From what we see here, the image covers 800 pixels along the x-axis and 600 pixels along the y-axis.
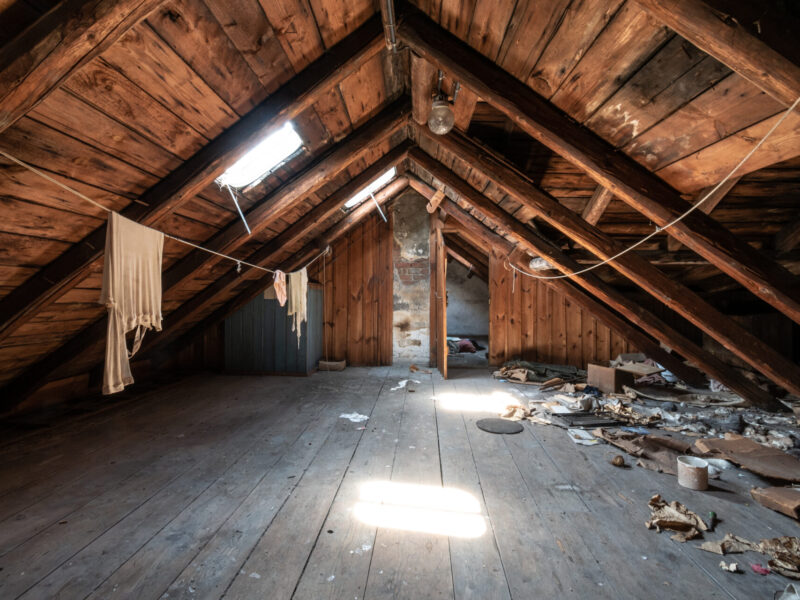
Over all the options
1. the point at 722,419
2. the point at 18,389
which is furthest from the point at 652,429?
the point at 18,389

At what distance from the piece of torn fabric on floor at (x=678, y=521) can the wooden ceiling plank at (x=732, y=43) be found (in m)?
1.82

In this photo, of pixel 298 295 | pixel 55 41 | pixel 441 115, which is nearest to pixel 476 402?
pixel 298 295

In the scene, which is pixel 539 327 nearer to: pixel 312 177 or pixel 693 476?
pixel 693 476

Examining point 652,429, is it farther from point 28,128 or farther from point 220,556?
point 28,128

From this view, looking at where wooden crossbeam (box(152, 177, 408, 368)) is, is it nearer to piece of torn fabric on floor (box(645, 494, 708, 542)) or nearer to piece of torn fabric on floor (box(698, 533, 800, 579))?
piece of torn fabric on floor (box(645, 494, 708, 542))

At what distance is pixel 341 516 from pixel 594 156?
2.33 m

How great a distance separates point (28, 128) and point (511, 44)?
85.1 inches

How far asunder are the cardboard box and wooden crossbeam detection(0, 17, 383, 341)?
4215 mm

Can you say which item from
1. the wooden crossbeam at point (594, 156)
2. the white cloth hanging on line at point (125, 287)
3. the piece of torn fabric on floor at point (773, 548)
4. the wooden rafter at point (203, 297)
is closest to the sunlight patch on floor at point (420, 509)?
the piece of torn fabric on floor at point (773, 548)

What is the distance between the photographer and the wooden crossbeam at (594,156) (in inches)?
76.4

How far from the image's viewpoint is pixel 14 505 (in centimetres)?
197

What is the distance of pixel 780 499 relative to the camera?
6.31 ft

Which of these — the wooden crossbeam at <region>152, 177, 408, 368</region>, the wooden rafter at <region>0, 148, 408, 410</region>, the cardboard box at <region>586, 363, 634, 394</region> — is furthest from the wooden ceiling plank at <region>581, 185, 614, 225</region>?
the wooden crossbeam at <region>152, 177, 408, 368</region>

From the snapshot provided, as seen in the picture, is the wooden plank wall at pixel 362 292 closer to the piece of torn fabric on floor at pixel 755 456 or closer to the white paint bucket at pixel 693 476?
the piece of torn fabric on floor at pixel 755 456
